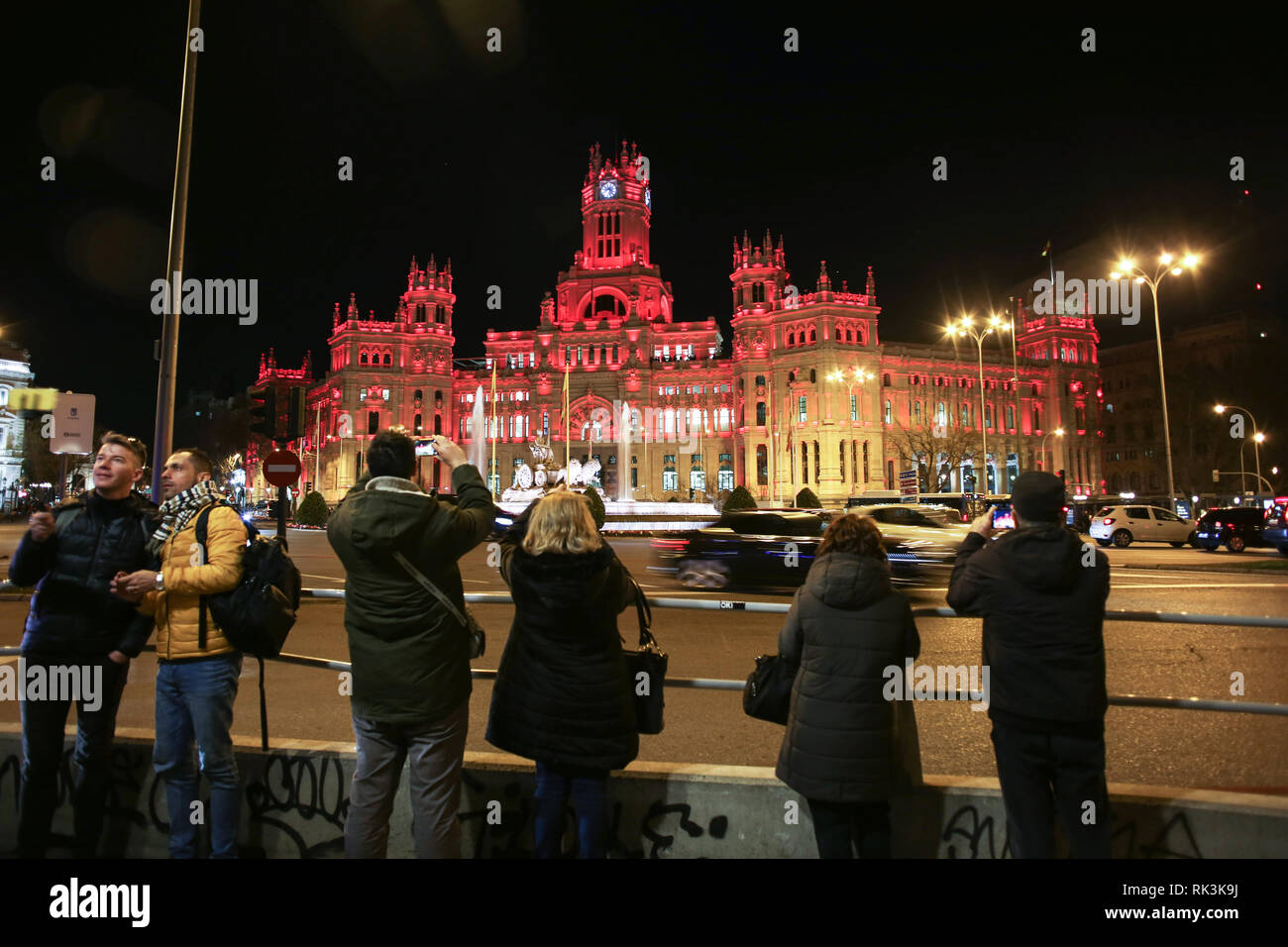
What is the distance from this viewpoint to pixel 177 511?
12.6 feet

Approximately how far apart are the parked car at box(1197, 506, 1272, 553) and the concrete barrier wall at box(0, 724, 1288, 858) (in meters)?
28.6

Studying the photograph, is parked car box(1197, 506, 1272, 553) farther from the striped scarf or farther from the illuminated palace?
the illuminated palace

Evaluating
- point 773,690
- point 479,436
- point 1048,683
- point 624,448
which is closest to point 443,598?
point 773,690

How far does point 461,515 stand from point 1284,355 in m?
78.4

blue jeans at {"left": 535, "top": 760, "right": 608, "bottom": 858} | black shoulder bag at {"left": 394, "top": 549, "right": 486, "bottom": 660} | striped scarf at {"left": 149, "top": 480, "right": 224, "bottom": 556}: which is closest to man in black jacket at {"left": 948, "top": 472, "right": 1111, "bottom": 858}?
blue jeans at {"left": 535, "top": 760, "right": 608, "bottom": 858}

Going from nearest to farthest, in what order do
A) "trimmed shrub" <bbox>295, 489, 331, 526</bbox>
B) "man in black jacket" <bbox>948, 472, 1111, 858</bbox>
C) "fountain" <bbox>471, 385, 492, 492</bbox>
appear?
"man in black jacket" <bbox>948, 472, 1111, 858</bbox> → "trimmed shrub" <bbox>295, 489, 331, 526</bbox> → "fountain" <bbox>471, 385, 492, 492</bbox>

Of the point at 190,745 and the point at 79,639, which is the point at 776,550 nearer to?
the point at 190,745

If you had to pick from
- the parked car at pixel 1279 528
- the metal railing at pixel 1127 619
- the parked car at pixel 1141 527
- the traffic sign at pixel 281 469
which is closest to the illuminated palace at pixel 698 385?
the parked car at pixel 1141 527

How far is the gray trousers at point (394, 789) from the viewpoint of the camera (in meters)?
3.32

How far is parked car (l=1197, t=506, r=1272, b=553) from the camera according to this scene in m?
26.4

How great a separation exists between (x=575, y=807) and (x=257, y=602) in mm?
1792
